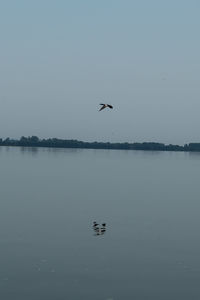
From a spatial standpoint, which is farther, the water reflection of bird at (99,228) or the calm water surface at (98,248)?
the water reflection of bird at (99,228)

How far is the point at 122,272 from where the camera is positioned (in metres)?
25.7

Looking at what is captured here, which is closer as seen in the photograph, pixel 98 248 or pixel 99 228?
pixel 98 248

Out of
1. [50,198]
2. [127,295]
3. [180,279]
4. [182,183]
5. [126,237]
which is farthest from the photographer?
[182,183]

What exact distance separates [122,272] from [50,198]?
2988 centimetres

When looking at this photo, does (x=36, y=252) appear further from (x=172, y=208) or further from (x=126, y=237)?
(x=172, y=208)

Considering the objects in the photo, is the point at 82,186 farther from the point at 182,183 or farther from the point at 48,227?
the point at 48,227

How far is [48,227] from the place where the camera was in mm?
36719

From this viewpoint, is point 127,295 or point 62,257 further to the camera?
point 62,257

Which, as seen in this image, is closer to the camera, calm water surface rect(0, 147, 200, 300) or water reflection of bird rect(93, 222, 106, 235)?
calm water surface rect(0, 147, 200, 300)

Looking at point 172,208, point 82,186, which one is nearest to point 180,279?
point 172,208

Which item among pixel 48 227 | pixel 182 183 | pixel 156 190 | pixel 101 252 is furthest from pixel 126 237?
pixel 182 183

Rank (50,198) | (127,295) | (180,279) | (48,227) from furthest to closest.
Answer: (50,198)
(48,227)
(180,279)
(127,295)

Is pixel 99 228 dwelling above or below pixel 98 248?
above

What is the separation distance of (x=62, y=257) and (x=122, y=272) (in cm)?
439
